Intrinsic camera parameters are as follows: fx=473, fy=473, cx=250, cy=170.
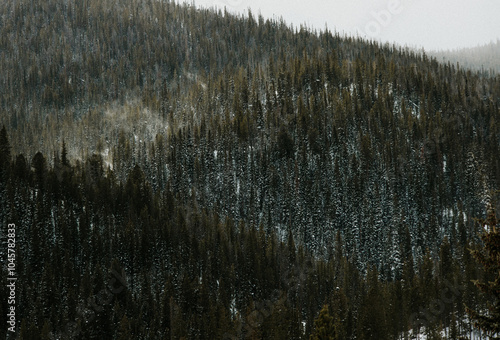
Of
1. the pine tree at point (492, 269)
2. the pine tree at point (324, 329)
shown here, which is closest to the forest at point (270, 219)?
the pine tree at point (324, 329)

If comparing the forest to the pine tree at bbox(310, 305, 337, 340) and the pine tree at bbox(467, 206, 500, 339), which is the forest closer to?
the pine tree at bbox(310, 305, 337, 340)

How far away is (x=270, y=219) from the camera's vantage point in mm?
147000

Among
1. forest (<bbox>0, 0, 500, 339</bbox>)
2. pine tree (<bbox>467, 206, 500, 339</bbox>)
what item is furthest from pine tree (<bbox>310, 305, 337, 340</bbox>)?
pine tree (<bbox>467, 206, 500, 339</bbox>)

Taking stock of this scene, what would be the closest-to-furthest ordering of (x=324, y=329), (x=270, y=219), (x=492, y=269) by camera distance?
(x=492, y=269) → (x=324, y=329) → (x=270, y=219)

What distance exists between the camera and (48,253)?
327 feet

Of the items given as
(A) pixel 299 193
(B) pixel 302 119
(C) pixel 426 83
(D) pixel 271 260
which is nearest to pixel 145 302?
(D) pixel 271 260

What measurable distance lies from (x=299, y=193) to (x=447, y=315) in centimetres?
7652

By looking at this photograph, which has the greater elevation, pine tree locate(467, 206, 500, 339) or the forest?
the forest

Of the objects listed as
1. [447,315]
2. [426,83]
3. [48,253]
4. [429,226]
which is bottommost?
[447,315]

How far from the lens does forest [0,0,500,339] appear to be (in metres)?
84.6

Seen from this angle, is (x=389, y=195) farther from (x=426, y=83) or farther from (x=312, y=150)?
(x=426, y=83)

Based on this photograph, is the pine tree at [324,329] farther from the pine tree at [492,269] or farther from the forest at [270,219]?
the pine tree at [492,269]

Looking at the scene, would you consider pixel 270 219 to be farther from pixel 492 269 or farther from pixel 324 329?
pixel 492 269

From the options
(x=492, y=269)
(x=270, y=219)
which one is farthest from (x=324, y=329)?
(x=270, y=219)
